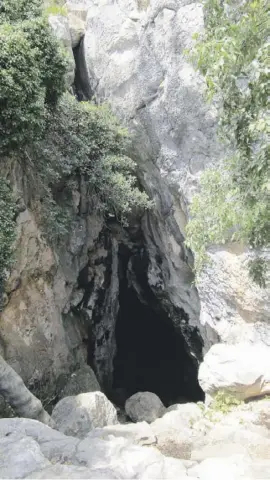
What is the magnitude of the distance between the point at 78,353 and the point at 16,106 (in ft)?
26.7

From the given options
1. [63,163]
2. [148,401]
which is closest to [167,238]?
[63,163]

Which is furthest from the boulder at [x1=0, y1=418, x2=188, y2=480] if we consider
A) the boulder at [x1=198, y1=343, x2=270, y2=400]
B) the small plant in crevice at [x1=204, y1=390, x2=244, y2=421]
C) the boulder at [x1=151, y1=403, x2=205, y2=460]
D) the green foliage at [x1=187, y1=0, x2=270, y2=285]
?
the boulder at [x1=198, y1=343, x2=270, y2=400]

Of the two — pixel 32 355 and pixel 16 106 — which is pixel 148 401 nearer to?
pixel 32 355

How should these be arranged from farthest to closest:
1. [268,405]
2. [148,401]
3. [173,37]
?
[148,401] → [173,37] → [268,405]

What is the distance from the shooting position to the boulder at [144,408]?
11.3 metres

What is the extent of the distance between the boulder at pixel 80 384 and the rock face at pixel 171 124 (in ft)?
12.7

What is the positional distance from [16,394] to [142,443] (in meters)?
2.77

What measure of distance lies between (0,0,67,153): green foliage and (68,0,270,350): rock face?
268cm

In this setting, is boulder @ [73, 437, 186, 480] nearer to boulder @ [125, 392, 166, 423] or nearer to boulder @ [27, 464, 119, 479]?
boulder @ [27, 464, 119, 479]

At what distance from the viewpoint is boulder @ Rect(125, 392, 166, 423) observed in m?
11.3

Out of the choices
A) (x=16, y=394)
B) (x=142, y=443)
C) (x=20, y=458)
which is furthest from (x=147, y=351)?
(x=20, y=458)

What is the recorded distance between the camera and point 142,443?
756 cm

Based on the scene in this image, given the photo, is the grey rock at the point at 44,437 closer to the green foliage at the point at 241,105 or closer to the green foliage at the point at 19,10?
the green foliage at the point at 241,105

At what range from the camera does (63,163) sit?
10180mm
